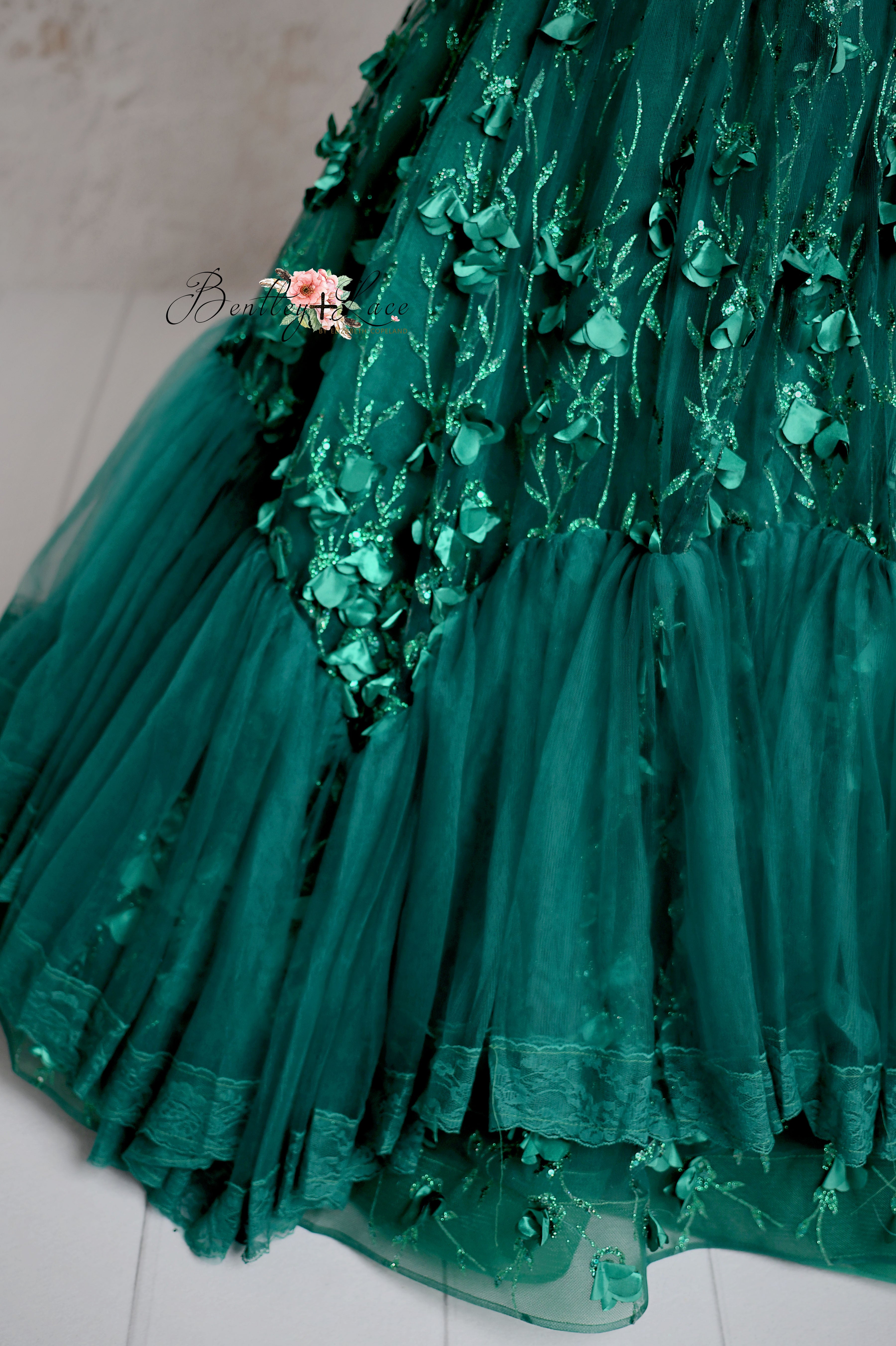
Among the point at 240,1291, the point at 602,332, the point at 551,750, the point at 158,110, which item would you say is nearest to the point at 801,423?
the point at 602,332

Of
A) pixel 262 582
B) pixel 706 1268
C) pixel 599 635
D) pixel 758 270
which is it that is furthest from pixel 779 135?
pixel 706 1268

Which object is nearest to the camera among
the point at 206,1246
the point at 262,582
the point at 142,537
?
the point at 206,1246

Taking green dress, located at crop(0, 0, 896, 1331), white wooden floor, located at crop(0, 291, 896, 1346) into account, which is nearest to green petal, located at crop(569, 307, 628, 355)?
Answer: green dress, located at crop(0, 0, 896, 1331)

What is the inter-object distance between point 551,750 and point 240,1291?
0.38 m

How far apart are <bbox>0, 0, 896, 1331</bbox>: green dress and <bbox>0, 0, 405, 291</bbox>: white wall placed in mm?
1157

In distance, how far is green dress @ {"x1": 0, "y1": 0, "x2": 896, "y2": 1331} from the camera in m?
0.64

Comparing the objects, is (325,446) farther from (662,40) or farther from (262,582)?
(662,40)

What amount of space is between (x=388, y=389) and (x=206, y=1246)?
565 millimetres

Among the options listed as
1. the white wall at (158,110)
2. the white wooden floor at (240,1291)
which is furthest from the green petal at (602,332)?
the white wall at (158,110)

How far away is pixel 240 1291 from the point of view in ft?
2.11

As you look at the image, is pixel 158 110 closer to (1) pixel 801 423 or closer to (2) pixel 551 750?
(1) pixel 801 423

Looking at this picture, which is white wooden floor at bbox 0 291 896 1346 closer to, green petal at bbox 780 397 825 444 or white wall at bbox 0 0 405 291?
green petal at bbox 780 397 825 444

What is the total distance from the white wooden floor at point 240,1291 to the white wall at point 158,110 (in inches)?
59.5

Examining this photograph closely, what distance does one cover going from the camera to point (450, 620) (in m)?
0.73
